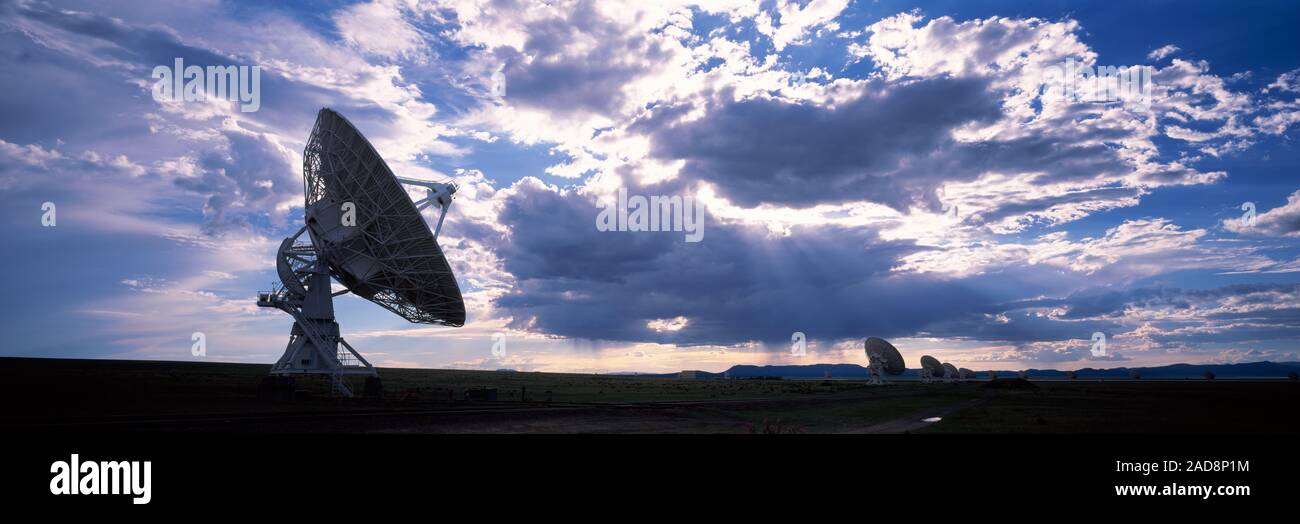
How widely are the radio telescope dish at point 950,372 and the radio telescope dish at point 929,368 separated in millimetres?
6483

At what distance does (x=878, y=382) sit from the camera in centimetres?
11506

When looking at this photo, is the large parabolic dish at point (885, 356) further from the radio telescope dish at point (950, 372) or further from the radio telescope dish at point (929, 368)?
the radio telescope dish at point (950, 372)

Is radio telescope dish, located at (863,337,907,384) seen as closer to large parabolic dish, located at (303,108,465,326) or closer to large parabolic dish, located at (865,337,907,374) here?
large parabolic dish, located at (865,337,907,374)

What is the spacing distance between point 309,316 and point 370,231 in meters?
8.79

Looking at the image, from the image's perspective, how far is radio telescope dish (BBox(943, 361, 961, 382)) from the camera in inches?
6078

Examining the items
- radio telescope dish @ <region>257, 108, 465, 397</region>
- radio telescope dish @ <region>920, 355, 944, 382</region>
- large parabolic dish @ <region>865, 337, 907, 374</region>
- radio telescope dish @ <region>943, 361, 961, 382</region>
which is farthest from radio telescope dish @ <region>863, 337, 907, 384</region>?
radio telescope dish @ <region>257, 108, 465, 397</region>

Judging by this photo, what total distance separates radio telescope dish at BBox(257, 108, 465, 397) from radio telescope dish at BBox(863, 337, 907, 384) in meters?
84.7
